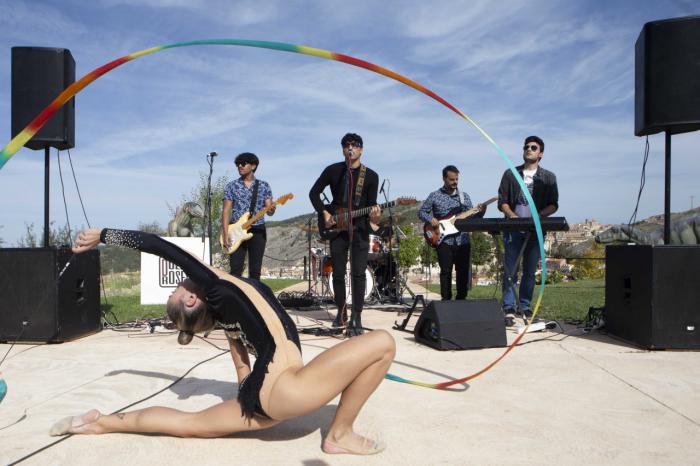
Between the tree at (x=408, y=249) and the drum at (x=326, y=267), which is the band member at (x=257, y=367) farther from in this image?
the tree at (x=408, y=249)

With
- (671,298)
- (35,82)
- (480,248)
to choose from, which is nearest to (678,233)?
(480,248)

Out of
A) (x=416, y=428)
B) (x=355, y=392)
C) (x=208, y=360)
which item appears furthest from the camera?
(x=208, y=360)

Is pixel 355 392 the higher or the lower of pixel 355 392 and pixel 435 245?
the lower

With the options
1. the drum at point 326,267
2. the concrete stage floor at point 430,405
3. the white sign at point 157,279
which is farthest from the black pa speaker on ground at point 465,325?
the white sign at point 157,279

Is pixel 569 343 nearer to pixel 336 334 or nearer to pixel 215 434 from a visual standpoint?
pixel 336 334

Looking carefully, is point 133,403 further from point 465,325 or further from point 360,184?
point 360,184

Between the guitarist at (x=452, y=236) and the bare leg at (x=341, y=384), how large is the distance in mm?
3862

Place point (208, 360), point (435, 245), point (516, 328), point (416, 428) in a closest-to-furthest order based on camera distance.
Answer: point (416, 428) → point (208, 360) → point (516, 328) → point (435, 245)

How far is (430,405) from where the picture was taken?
3.08 metres

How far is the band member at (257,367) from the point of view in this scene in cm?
220

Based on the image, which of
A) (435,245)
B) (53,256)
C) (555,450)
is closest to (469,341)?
(435,245)

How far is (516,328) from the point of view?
5.53 m

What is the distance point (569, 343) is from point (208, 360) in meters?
3.15

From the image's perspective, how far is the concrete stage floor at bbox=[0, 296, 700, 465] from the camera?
2.33m
